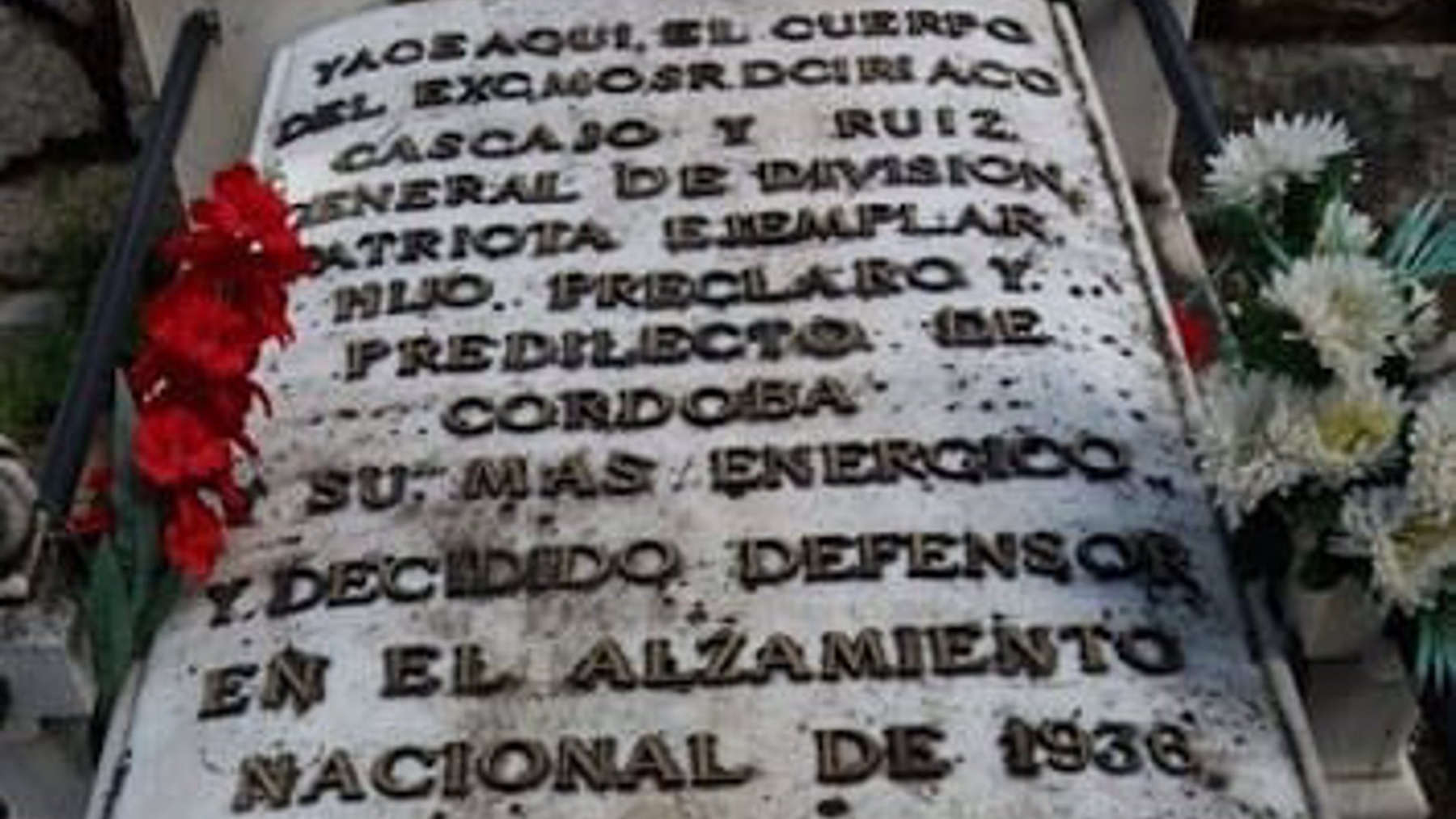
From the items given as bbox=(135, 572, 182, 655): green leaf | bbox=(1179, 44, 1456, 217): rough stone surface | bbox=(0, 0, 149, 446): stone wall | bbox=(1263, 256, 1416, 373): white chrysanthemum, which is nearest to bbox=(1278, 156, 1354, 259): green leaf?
bbox=(1263, 256, 1416, 373): white chrysanthemum

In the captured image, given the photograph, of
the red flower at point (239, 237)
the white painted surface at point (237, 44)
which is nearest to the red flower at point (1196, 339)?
the white painted surface at point (237, 44)

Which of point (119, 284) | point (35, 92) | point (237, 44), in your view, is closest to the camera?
point (119, 284)

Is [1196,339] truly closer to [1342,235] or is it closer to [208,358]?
[1342,235]

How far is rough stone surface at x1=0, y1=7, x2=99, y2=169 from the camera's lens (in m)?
3.91

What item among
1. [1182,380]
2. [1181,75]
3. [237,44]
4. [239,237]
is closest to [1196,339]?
[1182,380]

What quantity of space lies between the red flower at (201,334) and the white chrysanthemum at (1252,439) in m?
1.00

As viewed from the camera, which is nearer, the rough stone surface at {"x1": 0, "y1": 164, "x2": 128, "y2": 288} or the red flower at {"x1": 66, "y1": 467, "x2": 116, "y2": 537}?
the red flower at {"x1": 66, "y1": 467, "x2": 116, "y2": 537}

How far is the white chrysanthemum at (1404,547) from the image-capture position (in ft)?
6.82

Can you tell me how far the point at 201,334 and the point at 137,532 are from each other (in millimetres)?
216

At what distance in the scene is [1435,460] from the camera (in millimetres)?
2059

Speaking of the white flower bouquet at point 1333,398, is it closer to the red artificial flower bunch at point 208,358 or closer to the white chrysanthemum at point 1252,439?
the white chrysanthemum at point 1252,439

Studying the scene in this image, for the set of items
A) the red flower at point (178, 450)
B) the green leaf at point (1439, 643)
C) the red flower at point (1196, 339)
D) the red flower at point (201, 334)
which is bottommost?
the green leaf at point (1439, 643)

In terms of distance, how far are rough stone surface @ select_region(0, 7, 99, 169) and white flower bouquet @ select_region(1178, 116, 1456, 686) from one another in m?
2.38

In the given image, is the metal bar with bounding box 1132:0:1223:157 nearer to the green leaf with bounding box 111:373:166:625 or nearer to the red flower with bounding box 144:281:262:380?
the red flower with bounding box 144:281:262:380
